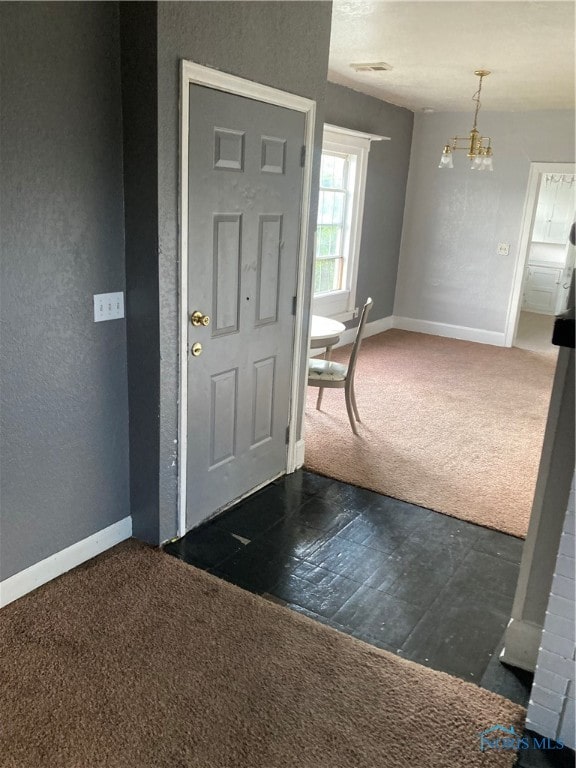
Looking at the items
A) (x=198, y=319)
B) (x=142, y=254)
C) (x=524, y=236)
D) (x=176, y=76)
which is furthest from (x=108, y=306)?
(x=524, y=236)

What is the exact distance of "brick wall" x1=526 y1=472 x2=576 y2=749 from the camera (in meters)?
1.74

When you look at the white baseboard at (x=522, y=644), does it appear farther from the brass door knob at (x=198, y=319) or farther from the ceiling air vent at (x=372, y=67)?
the ceiling air vent at (x=372, y=67)

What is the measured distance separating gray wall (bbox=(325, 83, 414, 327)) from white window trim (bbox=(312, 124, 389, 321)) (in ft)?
0.45

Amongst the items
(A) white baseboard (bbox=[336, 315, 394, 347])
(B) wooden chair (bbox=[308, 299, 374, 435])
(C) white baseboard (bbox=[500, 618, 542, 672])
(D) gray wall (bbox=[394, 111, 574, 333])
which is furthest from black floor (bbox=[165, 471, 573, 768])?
(D) gray wall (bbox=[394, 111, 574, 333])

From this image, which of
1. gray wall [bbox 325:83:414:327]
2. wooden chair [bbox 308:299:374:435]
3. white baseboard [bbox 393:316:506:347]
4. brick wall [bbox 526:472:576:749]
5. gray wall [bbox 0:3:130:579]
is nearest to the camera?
brick wall [bbox 526:472:576:749]

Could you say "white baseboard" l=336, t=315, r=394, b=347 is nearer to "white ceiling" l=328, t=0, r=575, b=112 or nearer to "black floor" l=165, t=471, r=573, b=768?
"white ceiling" l=328, t=0, r=575, b=112

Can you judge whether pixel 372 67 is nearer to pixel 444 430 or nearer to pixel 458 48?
pixel 458 48

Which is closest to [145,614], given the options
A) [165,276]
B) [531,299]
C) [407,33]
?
[165,276]

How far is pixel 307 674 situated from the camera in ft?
6.77

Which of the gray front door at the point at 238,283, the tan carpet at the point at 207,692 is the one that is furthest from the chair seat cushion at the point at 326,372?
the tan carpet at the point at 207,692

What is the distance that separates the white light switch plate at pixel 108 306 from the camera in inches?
94.7

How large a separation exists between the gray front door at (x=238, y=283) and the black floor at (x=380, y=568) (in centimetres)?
25

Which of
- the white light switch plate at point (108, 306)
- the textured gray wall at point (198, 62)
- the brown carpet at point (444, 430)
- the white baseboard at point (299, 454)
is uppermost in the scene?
the textured gray wall at point (198, 62)

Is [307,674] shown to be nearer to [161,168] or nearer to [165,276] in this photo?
[165,276]
